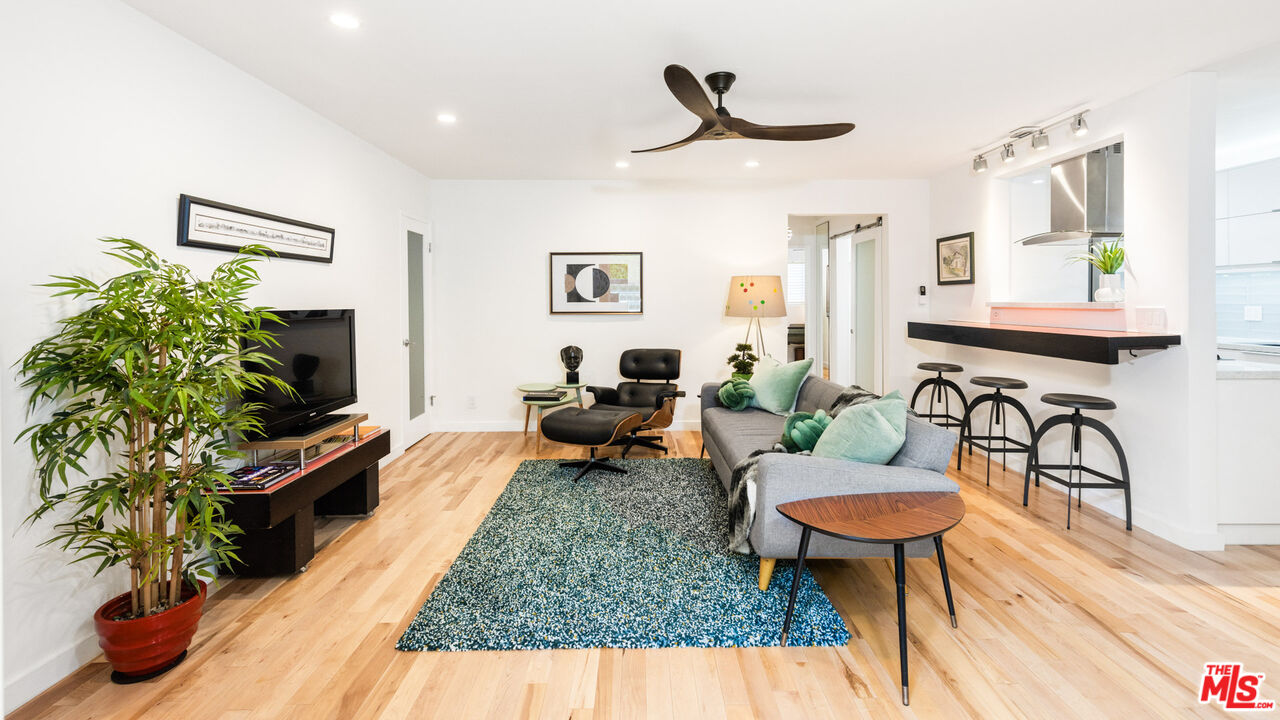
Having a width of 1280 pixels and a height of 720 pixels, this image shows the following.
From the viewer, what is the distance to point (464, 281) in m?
5.59

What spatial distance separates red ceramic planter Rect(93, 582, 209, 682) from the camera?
6.17 ft

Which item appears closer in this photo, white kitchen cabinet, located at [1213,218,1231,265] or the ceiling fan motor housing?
the ceiling fan motor housing

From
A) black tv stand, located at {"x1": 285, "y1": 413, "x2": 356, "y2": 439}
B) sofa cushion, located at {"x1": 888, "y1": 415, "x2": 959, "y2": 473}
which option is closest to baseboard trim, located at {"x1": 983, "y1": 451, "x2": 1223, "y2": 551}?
sofa cushion, located at {"x1": 888, "y1": 415, "x2": 959, "y2": 473}

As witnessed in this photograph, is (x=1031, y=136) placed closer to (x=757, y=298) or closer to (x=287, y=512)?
(x=757, y=298)

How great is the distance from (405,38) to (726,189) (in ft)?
11.6

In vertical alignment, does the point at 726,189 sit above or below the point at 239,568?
above

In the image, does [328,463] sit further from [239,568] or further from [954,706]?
[954,706]

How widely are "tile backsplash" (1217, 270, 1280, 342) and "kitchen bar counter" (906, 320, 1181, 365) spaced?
206 cm

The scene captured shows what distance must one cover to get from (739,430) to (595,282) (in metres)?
2.52

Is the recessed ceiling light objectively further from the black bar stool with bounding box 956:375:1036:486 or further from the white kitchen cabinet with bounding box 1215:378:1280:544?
the white kitchen cabinet with bounding box 1215:378:1280:544

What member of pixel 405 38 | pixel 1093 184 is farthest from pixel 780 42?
pixel 1093 184

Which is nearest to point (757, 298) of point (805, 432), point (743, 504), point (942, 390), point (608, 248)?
point (608, 248)

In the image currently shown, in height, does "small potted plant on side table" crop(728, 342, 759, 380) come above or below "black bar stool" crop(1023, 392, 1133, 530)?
above

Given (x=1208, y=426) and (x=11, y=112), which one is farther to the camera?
(x=1208, y=426)
